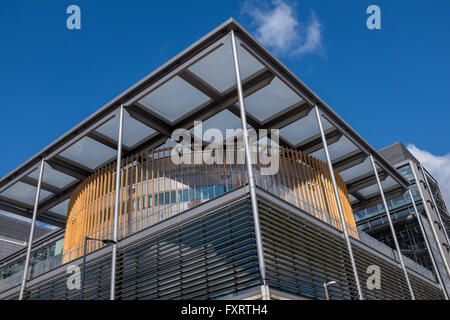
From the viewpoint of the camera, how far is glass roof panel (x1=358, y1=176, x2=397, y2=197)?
102 ft

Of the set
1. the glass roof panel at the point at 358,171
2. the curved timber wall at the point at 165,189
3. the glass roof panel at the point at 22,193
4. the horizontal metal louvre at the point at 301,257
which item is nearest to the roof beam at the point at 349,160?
the glass roof panel at the point at 358,171

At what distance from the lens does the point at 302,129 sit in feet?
76.3

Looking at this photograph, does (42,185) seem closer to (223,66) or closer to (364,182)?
(223,66)

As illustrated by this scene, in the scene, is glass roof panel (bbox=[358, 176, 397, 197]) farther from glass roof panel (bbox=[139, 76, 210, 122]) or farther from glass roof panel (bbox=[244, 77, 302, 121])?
glass roof panel (bbox=[139, 76, 210, 122])

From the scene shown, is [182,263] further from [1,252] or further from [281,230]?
[1,252]

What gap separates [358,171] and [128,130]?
15.6 meters

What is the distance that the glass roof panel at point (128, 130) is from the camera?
68.4 feet

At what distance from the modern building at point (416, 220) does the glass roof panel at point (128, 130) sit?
23102 millimetres

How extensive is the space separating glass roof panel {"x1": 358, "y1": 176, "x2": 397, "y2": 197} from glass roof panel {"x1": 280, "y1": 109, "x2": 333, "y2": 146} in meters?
9.81

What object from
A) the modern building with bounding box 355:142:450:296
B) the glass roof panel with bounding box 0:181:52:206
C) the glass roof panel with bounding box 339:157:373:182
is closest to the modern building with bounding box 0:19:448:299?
the glass roof panel with bounding box 0:181:52:206

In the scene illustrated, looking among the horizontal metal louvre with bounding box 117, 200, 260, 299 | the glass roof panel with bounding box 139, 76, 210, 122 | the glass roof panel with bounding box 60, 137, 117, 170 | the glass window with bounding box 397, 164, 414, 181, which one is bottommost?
the horizontal metal louvre with bounding box 117, 200, 260, 299

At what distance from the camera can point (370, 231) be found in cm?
4044
